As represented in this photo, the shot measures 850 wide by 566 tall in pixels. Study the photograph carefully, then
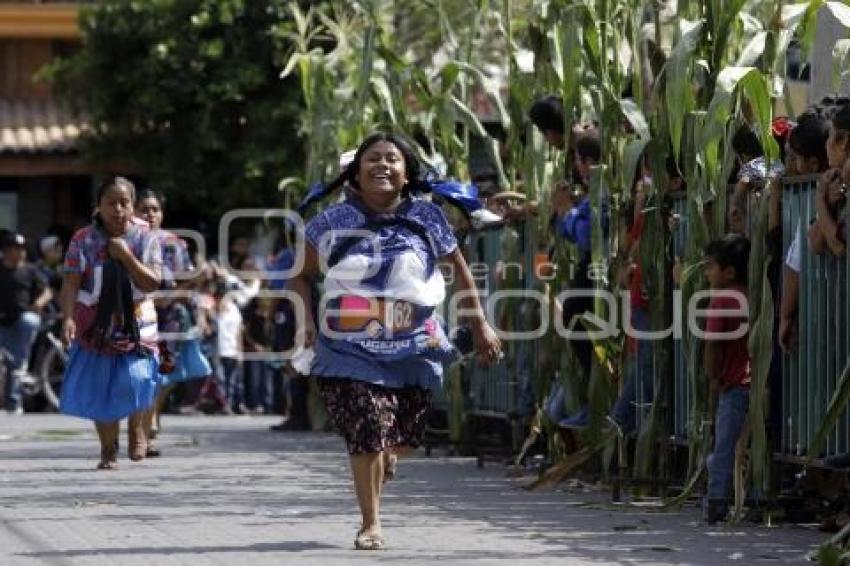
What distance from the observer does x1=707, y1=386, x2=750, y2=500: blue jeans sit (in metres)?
11.6

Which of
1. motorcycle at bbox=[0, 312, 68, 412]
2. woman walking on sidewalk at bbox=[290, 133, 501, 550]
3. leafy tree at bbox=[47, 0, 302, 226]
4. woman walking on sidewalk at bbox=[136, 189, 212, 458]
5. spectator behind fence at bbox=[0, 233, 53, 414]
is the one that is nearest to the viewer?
woman walking on sidewalk at bbox=[290, 133, 501, 550]

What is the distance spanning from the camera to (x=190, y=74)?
1348 inches

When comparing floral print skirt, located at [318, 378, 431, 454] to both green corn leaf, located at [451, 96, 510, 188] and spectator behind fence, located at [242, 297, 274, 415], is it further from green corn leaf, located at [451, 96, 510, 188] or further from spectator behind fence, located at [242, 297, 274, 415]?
spectator behind fence, located at [242, 297, 274, 415]

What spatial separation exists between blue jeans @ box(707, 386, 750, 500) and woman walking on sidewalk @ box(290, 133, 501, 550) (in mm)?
1452

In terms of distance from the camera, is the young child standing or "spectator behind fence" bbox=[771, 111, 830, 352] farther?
the young child standing

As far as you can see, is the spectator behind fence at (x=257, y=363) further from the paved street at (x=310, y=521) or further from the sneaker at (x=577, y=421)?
the sneaker at (x=577, y=421)

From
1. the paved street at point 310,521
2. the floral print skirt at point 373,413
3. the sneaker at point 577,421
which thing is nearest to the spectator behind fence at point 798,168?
the paved street at point 310,521

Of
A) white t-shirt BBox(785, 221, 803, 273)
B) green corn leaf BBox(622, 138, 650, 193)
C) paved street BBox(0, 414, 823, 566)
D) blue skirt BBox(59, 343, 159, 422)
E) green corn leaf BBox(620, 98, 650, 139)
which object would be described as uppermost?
green corn leaf BBox(620, 98, 650, 139)

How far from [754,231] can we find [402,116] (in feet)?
20.6

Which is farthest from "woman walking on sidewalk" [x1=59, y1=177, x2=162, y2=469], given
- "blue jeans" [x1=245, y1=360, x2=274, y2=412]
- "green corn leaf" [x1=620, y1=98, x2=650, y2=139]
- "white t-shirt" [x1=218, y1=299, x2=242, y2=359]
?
"blue jeans" [x1=245, y1=360, x2=274, y2=412]

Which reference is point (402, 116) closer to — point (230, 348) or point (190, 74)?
point (230, 348)

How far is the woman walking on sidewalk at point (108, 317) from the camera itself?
616 inches

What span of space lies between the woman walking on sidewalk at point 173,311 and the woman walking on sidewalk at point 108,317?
315 mm

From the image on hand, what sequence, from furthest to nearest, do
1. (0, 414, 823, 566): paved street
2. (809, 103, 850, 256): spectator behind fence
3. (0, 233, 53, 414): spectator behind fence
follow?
1. (0, 233, 53, 414): spectator behind fence
2. (809, 103, 850, 256): spectator behind fence
3. (0, 414, 823, 566): paved street
